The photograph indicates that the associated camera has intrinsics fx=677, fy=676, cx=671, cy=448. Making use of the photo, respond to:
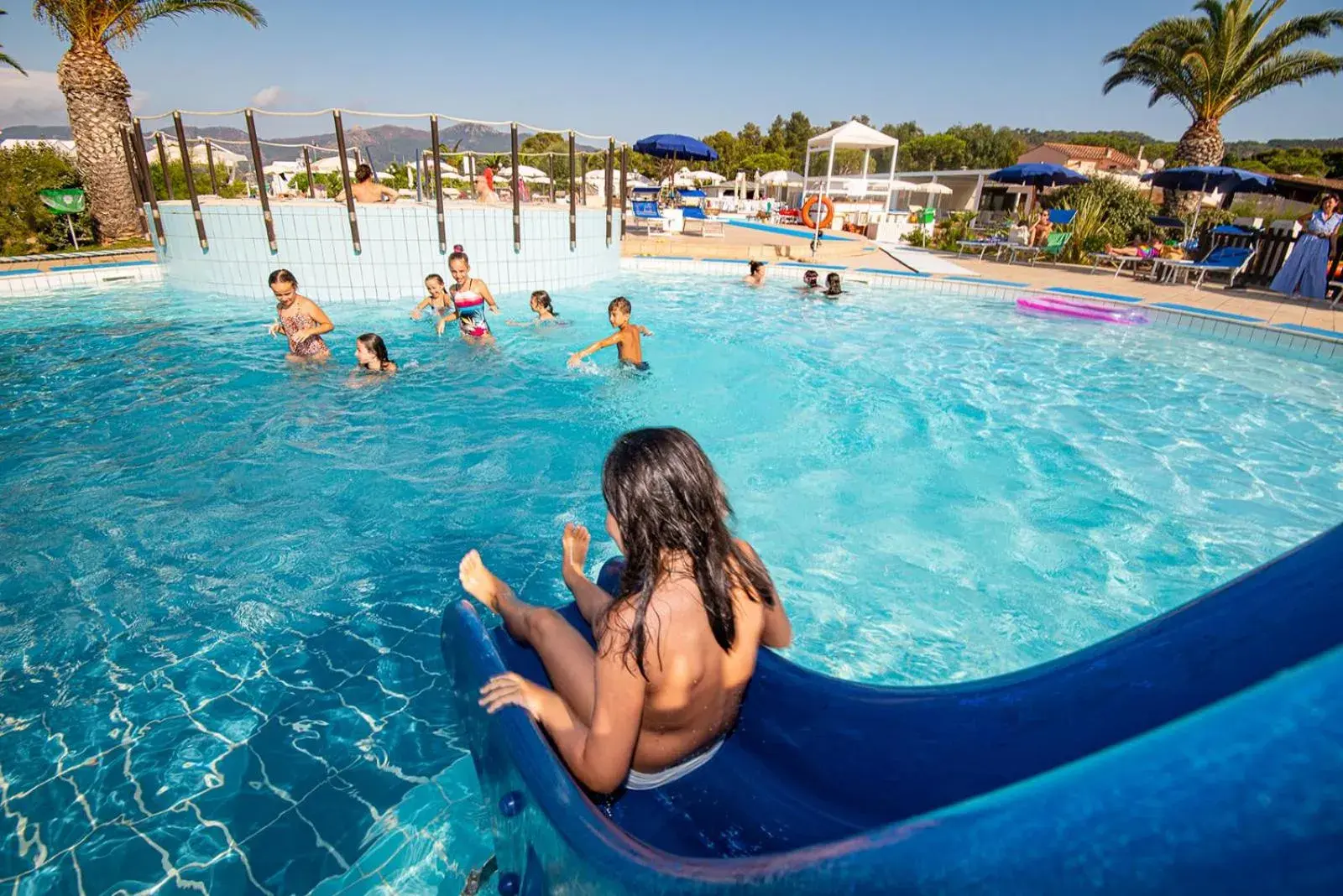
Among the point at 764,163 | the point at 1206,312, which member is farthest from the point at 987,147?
the point at 1206,312

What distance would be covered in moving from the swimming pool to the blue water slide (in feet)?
3.18

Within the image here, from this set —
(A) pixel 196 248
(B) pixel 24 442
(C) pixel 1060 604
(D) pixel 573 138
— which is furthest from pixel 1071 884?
(A) pixel 196 248

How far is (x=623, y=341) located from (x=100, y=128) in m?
14.1

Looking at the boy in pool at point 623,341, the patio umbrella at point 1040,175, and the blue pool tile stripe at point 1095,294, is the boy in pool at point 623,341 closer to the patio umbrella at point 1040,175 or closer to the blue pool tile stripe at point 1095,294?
the blue pool tile stripe at point 1095,294

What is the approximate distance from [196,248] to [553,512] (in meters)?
10.1

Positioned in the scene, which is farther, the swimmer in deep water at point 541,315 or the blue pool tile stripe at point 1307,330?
the swimmer in deep water at point 541,315

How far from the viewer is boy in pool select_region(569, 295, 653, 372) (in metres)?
6.63

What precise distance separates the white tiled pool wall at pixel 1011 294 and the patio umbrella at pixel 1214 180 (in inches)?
221

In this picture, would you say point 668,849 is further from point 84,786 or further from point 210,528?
point 210,528

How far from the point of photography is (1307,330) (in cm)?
908

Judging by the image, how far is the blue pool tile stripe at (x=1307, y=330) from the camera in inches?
345

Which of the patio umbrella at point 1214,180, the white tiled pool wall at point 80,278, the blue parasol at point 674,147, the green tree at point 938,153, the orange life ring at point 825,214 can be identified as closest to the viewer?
the white tiled pool wall at point 80,278

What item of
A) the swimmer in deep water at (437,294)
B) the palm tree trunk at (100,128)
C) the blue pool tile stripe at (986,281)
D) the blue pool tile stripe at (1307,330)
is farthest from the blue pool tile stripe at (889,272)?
the palm tree trunk at (100,128)

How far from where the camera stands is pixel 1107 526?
15.1ft
